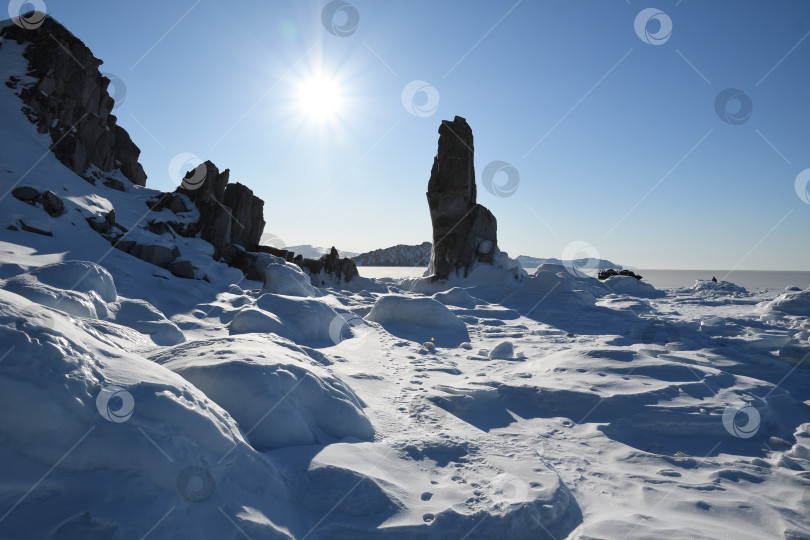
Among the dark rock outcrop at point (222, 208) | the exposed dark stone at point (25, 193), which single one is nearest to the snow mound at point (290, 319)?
the exposed dark stone at point (25, 193)

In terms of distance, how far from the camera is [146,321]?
785 centimetres

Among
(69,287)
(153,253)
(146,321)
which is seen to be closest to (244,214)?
(153,253)

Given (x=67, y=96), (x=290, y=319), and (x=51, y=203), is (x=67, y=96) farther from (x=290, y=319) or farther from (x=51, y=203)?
(x=290, y=319)

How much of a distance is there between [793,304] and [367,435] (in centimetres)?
1998

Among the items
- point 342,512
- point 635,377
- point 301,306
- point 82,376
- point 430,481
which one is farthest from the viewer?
point 301,306

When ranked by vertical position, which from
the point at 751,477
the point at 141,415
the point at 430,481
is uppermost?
the point at 751,477

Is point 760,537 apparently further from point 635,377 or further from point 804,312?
point 804,312

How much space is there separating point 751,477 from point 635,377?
2267mm

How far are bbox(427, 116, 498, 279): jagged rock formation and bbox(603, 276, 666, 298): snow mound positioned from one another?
32.8ft

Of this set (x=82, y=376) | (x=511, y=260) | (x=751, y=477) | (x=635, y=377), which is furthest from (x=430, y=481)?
(x=511, y=260)

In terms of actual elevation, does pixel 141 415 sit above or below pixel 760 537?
below

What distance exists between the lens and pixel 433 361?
788cm

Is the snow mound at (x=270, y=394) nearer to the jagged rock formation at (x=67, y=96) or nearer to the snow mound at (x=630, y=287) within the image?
the jagged rock formation at (x=67, y=96)

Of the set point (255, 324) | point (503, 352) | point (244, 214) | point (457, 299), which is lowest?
point (255, 324)
